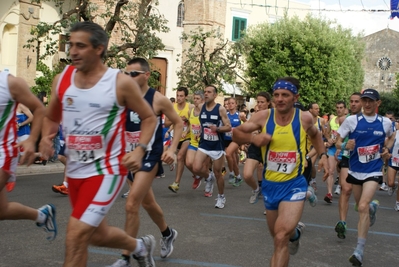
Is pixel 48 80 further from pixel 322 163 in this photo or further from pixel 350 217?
pixel 322 163

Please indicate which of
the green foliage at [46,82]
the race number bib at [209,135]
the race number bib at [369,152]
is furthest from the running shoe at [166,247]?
the green foliage at [46,82]

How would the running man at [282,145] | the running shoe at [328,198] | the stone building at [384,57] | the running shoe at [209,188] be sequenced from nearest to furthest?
the running man at [282,145] → the running shoe at [328,198] → the running shoe at [209,188] → the stone building at [384,57]

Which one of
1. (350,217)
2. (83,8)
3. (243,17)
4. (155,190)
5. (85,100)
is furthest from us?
(243,17)

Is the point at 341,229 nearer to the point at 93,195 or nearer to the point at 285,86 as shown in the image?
the point at 285,86

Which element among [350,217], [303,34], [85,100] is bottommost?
[350,217]

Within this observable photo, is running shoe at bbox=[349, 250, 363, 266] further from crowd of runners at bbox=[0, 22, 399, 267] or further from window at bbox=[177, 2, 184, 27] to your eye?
window at bbox=[177, 2, 184, 27]

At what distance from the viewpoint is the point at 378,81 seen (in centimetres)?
7044

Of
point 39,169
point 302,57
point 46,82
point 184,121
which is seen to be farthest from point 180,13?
point 184,121

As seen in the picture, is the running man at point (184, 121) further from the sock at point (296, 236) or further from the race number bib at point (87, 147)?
the race number bib at point (87, 147)

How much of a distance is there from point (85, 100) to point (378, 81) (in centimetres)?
6907

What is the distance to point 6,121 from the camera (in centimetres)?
572

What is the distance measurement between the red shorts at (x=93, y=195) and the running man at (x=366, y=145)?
3.95 m

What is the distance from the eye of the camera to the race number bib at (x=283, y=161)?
5922 mm

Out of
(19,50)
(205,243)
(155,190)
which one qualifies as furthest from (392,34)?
Result: (205,243)
